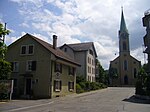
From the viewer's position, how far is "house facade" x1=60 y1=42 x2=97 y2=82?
50.9 m

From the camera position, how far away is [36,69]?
3055cm

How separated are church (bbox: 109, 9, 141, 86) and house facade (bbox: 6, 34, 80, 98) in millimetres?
49504

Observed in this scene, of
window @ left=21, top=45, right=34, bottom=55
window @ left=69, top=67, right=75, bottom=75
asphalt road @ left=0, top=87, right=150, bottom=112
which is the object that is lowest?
asphalt road @ left=0, top=87, right=150, bottom=112

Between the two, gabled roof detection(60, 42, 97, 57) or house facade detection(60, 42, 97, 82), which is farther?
gabled roof detection(60, 42, 97, 57)

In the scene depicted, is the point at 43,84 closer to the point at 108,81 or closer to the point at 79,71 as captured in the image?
the point at 79,71

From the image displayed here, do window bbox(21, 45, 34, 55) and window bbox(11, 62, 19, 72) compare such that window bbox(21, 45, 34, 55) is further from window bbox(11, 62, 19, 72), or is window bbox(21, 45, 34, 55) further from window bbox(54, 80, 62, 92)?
window bbox(54, 80, 62, 92)

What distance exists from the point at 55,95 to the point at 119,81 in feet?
177

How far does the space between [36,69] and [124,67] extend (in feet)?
183

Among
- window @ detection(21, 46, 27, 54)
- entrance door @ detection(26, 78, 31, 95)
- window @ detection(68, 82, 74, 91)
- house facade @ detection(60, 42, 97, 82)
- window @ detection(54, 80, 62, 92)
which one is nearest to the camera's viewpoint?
entrance door @ detection(26, 78, 31, 95)

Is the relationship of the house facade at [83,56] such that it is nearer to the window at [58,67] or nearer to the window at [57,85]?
the window at [58,67]

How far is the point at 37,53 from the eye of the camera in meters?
31.0

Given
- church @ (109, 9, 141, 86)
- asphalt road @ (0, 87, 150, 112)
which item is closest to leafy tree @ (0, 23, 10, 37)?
asphalt road @ (0, 87, 150, 112)

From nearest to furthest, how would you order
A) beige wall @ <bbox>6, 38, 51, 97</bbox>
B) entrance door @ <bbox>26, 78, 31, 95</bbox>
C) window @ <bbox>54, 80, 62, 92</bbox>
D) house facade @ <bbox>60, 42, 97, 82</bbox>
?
beige wall @ <bbox>6, 38, 51, 97</bbox> → entrance door @ <bbox>26, 78, 31, 95</bbox> → window @ <bbox>54, 80, 62, 92</bbox> → house facade @ <bbox>60, 42, 97, 82</bbox>

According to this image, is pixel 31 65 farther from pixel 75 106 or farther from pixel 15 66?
pixel 75 106
